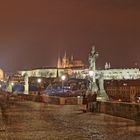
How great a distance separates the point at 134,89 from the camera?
145750mm

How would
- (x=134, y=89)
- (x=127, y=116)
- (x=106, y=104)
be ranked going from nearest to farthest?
(x=127, y=116), (x=106, y=104), (x=134, y=89)

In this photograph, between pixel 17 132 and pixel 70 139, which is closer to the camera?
pixel 70 139

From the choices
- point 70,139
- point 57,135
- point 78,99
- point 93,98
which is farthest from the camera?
point 78,99

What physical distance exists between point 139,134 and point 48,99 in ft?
124

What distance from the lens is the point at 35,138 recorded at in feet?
53.6

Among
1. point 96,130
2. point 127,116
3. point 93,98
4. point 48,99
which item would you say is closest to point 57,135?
point 96,130

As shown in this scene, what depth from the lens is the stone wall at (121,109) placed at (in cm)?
2434

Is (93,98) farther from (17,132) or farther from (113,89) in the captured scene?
(113,89)

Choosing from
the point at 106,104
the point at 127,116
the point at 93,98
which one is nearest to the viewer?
the point at 127,116

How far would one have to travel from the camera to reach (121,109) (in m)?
27.2

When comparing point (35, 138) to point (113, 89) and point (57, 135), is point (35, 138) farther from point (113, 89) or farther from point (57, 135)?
point (113, 89)

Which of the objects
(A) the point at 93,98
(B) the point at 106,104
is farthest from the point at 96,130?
(A) the point at 93,98

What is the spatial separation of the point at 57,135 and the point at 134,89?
426 feet

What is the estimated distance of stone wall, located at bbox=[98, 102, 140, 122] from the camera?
2434 centimetres
